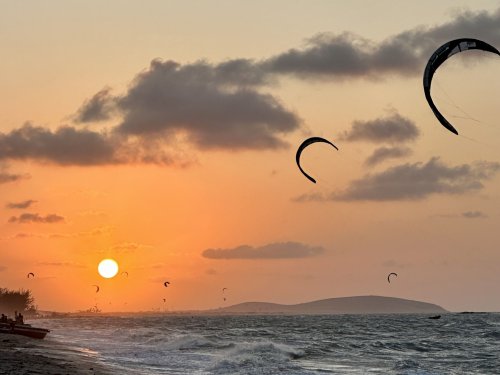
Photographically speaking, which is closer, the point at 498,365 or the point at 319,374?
the point at 319,374

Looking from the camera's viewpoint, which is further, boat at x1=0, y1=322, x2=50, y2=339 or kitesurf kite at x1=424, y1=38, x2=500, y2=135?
boat at x1=0, y1=322, x2=50, y2=339

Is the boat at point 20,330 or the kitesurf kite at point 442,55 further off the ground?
the kitesurf kite at point 442,55

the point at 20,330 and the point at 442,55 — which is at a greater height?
the point at 442,55

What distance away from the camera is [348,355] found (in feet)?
161

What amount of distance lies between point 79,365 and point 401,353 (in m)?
27.7

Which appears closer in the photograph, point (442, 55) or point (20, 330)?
point (442, 55)

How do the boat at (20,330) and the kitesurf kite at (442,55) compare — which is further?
the boat at (20,330)

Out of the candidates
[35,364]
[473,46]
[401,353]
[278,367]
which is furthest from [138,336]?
[473,46]

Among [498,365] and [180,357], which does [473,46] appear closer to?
[498,365]

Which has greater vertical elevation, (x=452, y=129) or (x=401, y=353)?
(x=452, y=129)

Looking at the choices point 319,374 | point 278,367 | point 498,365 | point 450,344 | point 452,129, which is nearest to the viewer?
point 452,129

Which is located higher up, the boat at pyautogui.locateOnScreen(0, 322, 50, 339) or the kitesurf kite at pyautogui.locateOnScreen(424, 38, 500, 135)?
the kitesurf kite at pyautogui.locateOnScreen(424, 38, 500, 135)

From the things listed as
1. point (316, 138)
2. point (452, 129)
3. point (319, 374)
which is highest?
point (316, 138)

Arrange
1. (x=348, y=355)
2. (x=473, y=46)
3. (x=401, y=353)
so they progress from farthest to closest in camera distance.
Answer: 1. (x=401, y=353)
2. (x=348, y=355)
3. (x=473, y=46)
